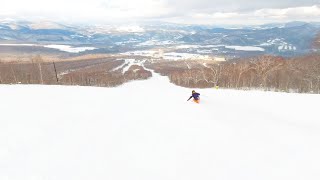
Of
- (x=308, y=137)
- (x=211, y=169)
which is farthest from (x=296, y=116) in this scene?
(x=211, y=169)

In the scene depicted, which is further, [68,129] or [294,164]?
[68,129]

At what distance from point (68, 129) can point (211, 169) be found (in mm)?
7246

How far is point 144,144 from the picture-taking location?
12938mm

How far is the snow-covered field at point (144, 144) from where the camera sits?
10438 millimetres

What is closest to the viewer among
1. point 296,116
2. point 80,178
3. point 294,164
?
point 80,178

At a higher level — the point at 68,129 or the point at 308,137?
the point at 68,129

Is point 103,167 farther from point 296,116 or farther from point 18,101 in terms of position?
point 296,116

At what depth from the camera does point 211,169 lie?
10977 mm

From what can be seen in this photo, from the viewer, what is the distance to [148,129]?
50.0 feet

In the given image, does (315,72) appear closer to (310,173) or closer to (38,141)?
(310,173)

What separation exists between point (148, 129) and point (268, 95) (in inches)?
857

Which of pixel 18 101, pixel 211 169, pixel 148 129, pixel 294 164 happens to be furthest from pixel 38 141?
pixel 294 164

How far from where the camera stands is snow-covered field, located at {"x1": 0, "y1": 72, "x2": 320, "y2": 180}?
34.2 feet

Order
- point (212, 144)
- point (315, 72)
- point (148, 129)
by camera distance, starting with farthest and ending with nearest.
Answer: point (315, 72) → point (148, 129) → point (212, 144)
